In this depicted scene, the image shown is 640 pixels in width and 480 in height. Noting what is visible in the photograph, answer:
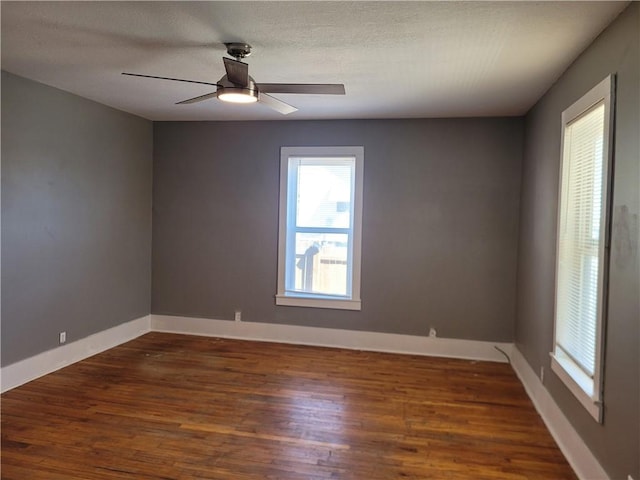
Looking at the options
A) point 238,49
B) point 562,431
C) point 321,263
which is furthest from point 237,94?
point 562,431

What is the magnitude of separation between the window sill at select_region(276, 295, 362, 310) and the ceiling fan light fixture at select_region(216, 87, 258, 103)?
259cm

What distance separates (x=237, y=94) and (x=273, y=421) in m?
2.17

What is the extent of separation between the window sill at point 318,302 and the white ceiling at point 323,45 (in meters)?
2.09

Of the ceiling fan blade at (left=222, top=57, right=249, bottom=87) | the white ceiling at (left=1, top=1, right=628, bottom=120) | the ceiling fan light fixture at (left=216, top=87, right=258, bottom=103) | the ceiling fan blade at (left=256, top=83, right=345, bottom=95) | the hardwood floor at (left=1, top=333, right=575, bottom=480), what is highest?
the white ceiling at (left=1, top=1, right=628, bottom=120)

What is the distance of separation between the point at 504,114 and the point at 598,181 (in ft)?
6.88

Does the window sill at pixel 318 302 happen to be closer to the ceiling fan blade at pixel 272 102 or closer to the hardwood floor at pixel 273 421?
the hardwood floor at pixel 273 421

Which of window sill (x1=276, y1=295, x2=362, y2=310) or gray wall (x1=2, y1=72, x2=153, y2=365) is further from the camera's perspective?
window sill (x1=276, y1=295, x2=362, y2=310)

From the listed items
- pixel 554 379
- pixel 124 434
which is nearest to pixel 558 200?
pixel 554 379

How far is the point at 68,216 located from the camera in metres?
3.94

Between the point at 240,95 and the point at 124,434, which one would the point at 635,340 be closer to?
the point at 240,95

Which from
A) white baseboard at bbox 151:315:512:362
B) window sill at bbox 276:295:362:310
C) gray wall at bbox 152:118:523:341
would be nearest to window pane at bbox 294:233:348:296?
window sill at bbox 276:295:362:310

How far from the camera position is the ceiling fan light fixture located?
8.49 ft

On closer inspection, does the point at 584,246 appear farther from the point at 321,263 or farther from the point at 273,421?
the point at 321,263

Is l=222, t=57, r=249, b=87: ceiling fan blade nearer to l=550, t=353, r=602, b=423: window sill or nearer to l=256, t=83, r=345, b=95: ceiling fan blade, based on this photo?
l=256, t=83, r=345, b=95: ceiling fan blade
